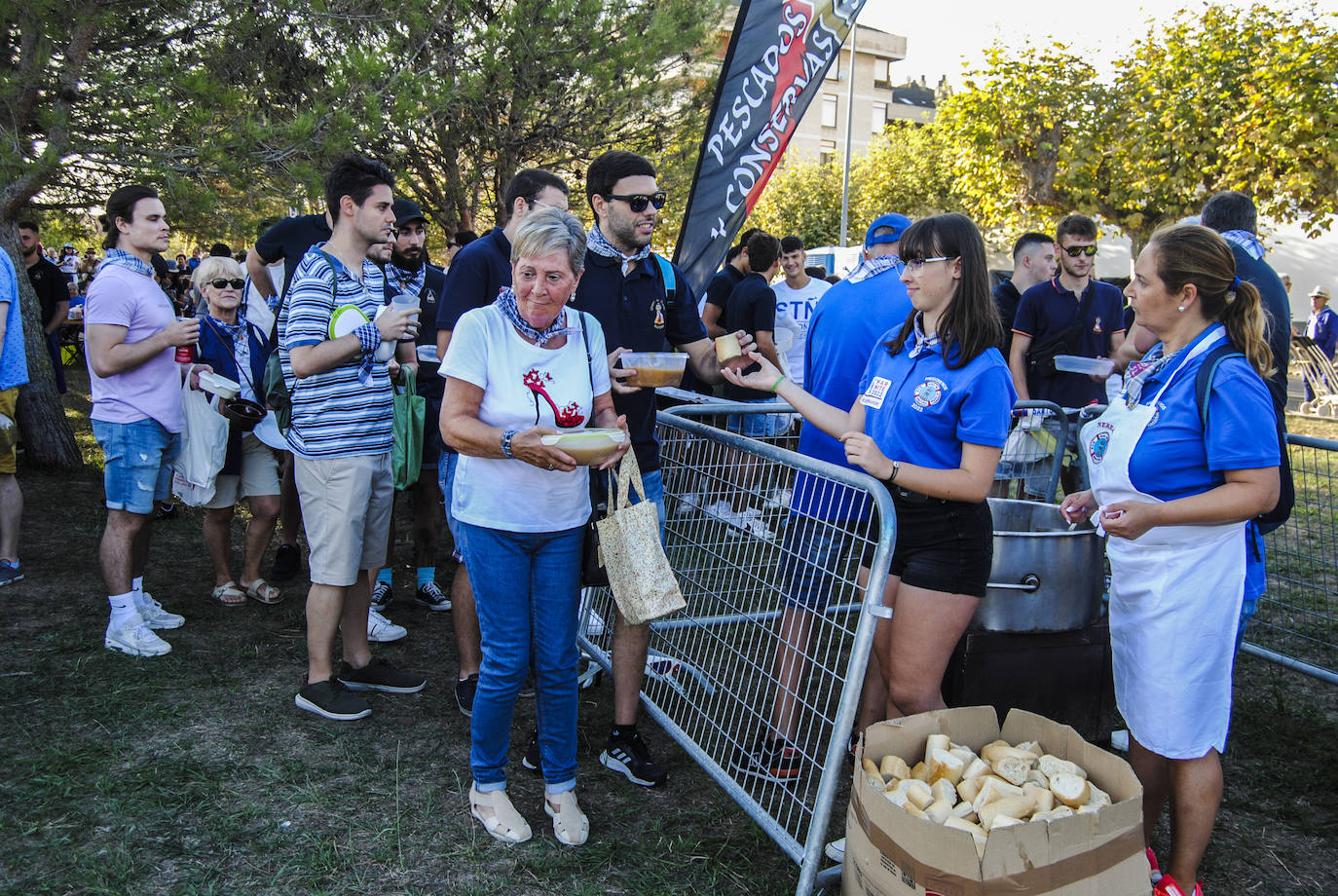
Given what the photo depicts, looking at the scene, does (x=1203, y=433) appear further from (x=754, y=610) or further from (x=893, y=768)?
(x=754, y=610)

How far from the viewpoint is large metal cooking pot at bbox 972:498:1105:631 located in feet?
10.9

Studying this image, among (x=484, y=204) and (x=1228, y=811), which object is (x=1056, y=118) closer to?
(x=484, y=204)

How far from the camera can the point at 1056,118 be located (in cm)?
1938

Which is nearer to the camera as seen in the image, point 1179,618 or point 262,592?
point 1179,618

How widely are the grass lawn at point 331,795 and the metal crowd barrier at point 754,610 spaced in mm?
178

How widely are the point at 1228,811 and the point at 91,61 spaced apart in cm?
804

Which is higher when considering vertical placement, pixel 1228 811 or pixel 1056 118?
pixel 1056 118

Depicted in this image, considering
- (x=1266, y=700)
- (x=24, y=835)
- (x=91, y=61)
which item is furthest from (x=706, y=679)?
(x=91, y=61)

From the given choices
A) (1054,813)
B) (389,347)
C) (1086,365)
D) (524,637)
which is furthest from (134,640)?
(1086,365)

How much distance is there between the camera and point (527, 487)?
2.82m

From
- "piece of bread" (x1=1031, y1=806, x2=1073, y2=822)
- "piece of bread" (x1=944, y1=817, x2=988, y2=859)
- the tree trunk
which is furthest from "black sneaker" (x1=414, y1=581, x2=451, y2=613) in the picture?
the tree trunk

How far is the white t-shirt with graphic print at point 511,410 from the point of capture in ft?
9.05

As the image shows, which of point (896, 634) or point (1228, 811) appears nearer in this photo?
point (896, 634)

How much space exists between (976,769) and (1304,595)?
3.34m
